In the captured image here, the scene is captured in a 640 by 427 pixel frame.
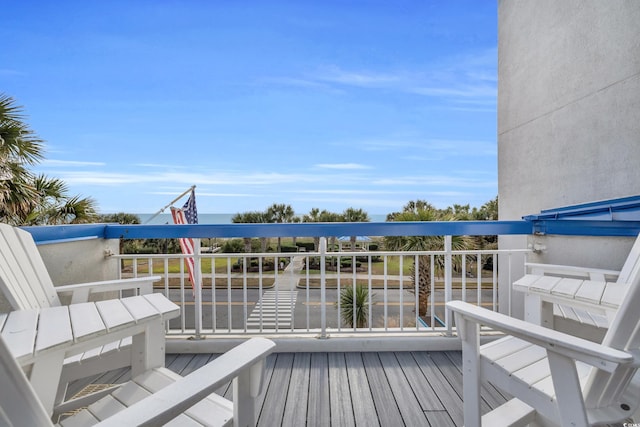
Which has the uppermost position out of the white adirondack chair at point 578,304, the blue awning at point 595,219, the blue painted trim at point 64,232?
the blue awning at point 595,219

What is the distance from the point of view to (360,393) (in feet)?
6.98

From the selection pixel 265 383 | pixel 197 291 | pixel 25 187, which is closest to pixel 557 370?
pixel 265 383

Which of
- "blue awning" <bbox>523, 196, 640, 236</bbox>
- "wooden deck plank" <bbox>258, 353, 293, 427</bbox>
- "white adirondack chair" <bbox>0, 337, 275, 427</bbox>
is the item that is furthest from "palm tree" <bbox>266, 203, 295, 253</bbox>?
"white adirondack chair" <bbox>0, 337, 275, 427</bbox>

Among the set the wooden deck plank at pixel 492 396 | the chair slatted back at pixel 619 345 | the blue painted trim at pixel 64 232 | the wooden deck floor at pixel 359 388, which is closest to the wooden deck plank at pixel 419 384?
the wooden deck floor at pixel 359 388

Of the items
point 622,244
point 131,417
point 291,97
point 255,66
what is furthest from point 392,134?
point 131,417

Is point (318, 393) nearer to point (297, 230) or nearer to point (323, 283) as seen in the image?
point (323, 283)

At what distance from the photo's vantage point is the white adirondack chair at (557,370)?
94 centimetres

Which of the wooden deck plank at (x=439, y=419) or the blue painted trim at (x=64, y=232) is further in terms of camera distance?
the blue painted trim at (x=64, y=232)

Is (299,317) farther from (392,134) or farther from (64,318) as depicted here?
(392,134)

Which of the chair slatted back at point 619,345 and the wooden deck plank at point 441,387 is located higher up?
the chair slatted back at point 619,345

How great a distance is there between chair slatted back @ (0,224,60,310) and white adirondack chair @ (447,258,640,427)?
192 centimetres

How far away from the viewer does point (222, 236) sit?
2.77 m

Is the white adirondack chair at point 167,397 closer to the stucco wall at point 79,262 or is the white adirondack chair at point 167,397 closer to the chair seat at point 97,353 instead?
the chair seat at point 97,353

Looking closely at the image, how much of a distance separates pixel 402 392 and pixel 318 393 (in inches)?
21.5
